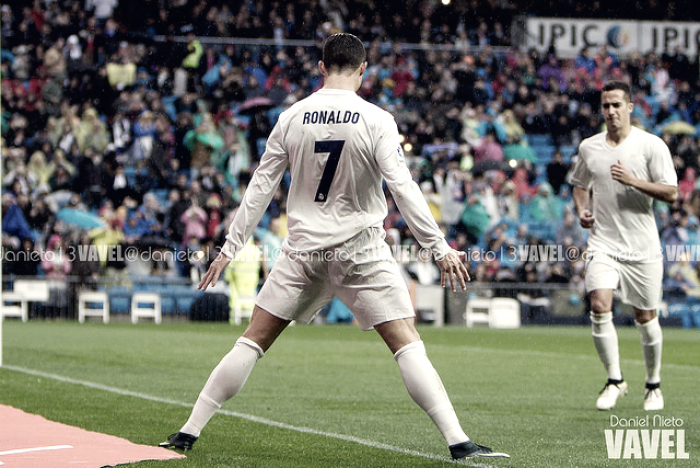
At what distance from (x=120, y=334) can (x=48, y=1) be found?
46.2 feet

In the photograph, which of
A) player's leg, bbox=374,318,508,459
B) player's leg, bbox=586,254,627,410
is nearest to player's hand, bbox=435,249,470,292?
player's leg, bbox=374,318,508,459

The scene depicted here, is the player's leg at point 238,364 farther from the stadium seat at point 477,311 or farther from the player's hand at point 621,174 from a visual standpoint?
the stadium seat at point 477,311

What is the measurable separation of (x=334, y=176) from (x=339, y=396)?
4.18m

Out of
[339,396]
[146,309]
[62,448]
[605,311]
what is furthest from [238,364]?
[146,309]

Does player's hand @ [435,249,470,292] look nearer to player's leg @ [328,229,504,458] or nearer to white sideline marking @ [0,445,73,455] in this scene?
player's leg @ [328,229,504,458]

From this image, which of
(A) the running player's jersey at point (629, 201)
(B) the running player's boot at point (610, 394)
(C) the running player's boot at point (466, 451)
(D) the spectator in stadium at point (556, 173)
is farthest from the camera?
(D) the spectator in stadium at point (556, 173)

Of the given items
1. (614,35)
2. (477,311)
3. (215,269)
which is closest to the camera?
(215,269)

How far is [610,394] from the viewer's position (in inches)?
351

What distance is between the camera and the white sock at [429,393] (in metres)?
5.79

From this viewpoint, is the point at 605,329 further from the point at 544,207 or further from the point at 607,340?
the point at 544,207

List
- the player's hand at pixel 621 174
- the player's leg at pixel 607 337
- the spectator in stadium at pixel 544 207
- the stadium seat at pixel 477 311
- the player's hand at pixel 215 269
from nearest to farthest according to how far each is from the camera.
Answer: the player's hand at pixel 215 269, the player's hand at pixel 621 174, the player's leg at pixel 607 337, the stadium seat at pixel 477 311, the spectator in stadium at pixel 544 207

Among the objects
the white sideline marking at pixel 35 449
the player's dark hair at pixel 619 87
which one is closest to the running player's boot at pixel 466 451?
the white sideline marking at pixel 35 449

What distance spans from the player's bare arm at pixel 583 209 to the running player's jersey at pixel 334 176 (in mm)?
3549

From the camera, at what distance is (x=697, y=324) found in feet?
78.4
